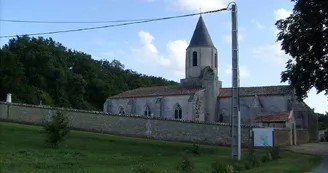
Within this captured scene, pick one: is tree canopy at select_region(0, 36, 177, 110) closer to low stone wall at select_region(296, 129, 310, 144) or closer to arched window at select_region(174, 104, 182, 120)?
arched window at select_region(174, 104, 182, 120)

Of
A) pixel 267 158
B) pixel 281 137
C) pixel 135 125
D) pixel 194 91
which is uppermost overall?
pixel 194 91

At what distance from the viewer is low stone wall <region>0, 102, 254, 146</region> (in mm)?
40031

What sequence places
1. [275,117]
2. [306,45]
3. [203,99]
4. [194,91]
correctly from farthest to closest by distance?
[203,99] < [194,91] < [275,117] < [306,45]

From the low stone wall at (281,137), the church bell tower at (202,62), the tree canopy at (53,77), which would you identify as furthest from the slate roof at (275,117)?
the tree canopy at (53,77)

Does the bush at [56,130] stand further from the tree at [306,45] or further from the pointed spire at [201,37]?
the pointed spire at [201,37]

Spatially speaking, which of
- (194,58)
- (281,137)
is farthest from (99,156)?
(194,58)

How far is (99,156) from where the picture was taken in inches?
992

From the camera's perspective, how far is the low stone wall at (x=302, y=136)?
48375 mm

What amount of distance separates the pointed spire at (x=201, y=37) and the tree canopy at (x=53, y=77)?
26786 millimetres

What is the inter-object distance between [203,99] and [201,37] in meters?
11.1

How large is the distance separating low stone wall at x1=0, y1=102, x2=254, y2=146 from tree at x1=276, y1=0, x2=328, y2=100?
12106 mm

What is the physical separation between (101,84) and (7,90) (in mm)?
27550

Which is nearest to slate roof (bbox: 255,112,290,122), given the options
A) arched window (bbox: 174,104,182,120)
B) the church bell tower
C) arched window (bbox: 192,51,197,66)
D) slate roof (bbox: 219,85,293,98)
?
slate roof (bbox: 219,85,293,98)

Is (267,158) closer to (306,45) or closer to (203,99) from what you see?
(306,45)
